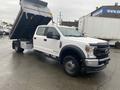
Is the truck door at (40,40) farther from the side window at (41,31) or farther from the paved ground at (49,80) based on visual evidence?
the paved ground at (49,80)

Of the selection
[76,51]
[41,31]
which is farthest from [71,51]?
[41,31]

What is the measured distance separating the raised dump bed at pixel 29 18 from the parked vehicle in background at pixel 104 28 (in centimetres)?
745

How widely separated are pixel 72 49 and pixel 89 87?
158cm

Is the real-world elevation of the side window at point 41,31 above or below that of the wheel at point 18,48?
above

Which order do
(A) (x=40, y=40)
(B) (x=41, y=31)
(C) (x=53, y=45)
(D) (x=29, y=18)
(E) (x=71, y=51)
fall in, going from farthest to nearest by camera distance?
(D) (x=29, y=18)
(B) (x=41, y=31)
(A) (x=40, y=40)
(C) (x=53, y=45)
(E) (x=71, y=51)

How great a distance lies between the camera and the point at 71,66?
603 centimetres

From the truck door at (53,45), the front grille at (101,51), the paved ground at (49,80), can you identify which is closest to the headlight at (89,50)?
the front grille at (101,51)

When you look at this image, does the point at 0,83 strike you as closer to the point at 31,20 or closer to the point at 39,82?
the point at 39,82

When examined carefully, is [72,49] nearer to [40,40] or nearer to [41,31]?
[40,40]

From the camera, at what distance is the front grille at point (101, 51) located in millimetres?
5691

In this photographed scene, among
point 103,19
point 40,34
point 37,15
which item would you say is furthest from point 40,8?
point 103,19

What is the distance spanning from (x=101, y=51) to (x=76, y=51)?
3.13 feet

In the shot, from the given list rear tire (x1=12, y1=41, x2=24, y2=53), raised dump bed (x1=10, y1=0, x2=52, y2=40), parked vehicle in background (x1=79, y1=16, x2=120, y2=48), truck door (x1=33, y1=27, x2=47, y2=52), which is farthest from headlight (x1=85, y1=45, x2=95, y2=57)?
parked vehicle in background (x1=79, y1=16, x2=120, y2=48)

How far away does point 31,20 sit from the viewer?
971cm
